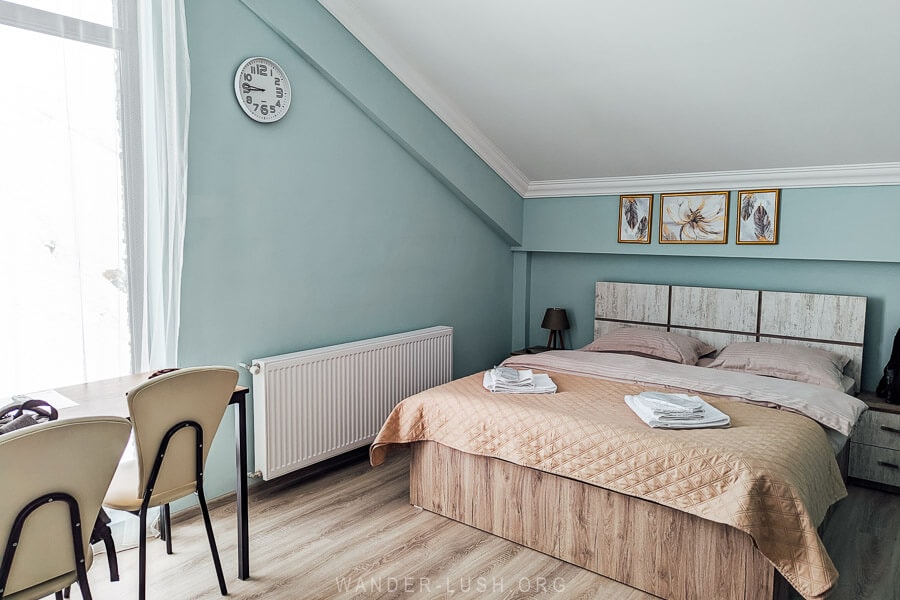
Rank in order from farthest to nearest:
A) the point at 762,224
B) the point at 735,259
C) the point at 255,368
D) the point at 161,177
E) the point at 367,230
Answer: the point at 735,259 → the point at 762,224 → the point at 367,230 → the point at 255,368 → the point at 161,177

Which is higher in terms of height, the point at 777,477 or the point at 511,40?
the point at 511,40

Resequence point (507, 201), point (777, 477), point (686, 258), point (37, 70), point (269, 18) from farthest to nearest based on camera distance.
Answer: point (507, 201), point (686, 258), point (269, 18), point (37, 70), point (777, 477)

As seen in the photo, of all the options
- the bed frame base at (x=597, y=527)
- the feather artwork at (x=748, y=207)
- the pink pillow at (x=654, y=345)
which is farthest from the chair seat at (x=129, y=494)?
the feather artwork at (x=748, y=207)

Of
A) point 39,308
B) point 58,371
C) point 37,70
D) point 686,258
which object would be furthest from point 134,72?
point 686,258

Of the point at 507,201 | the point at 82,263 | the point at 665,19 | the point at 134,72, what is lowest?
the point at 82,263

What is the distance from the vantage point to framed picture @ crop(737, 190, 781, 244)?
3791 millimetres

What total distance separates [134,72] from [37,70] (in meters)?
0.36

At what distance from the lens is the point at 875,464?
3332 mm

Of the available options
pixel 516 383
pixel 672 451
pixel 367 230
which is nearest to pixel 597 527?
pixel 672 451

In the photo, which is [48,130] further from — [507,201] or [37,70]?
[507,201]

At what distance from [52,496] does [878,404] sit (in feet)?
12.1

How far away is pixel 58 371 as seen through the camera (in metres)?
2.44

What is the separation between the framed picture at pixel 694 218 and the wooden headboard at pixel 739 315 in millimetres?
341

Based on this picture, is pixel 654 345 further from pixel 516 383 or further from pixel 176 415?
pixel 176 415
